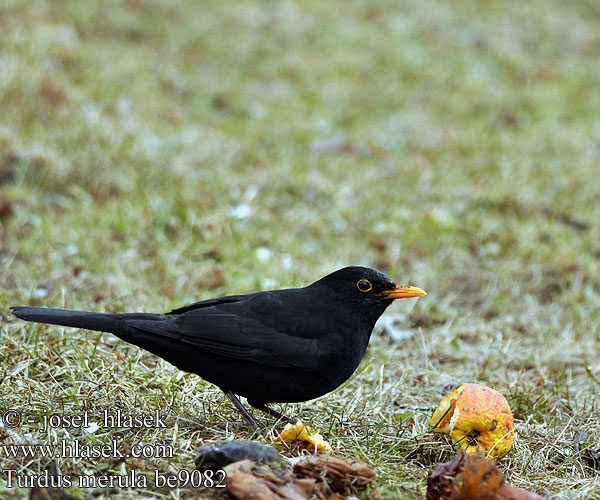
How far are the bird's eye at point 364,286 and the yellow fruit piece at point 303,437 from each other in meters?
0.82

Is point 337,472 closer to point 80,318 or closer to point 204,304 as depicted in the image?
point 204,304

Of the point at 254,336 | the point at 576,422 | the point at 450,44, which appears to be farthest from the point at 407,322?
the point at 450,44

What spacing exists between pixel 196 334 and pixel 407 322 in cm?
235

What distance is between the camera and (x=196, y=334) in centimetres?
342

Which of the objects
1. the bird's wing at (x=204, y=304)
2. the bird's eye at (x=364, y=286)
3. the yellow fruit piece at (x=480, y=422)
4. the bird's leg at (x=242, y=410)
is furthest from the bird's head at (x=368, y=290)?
the bird's leg at (x=242, y=410)

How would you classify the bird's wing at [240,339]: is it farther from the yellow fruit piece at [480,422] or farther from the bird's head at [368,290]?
the yellow fruit piece at [480,422]

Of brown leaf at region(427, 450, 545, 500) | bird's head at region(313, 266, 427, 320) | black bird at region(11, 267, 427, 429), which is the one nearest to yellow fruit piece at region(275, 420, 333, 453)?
black bird at region(11, 267, 427, 429)

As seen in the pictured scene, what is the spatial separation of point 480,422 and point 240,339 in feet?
3.70

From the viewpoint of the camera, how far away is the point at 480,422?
3.27 metres

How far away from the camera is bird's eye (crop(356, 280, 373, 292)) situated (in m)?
3.71

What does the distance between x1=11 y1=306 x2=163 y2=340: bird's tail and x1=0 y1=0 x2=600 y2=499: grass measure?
0.37 meters

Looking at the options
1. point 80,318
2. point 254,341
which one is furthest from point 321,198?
point 80,318

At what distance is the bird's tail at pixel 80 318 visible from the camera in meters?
3.28

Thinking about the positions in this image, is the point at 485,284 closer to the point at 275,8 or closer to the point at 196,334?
the point at 196,334
